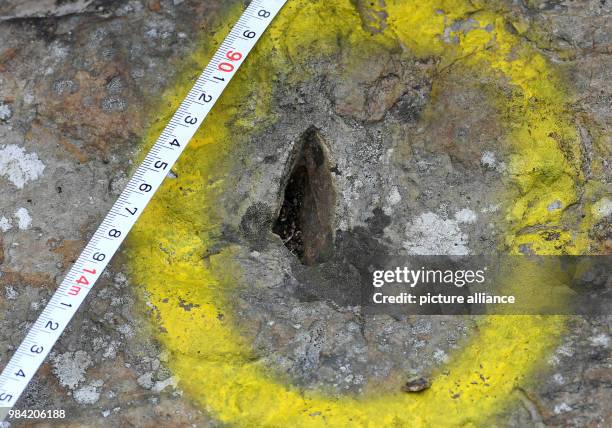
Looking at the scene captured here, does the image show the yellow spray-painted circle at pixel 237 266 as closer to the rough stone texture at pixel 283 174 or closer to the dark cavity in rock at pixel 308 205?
the rough stone texture at pixel 283 174

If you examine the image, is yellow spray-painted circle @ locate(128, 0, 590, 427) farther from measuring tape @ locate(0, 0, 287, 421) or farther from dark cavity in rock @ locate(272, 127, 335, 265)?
dark cavity in rock @ locate(272, 127, 335, 265)

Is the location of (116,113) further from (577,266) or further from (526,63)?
(577,266)

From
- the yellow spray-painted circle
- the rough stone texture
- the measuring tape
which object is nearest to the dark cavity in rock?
the rough stone texture

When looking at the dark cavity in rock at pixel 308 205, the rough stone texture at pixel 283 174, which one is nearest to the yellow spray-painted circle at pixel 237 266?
the rough stone texture at pixel 283 174

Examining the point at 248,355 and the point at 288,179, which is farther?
the point at 288,179

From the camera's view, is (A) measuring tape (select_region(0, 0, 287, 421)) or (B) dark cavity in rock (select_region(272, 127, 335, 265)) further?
(B) dark cavity in rock (select_region(272, 127, 335, 265))

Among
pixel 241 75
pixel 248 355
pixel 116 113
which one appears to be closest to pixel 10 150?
pixel 116 113
